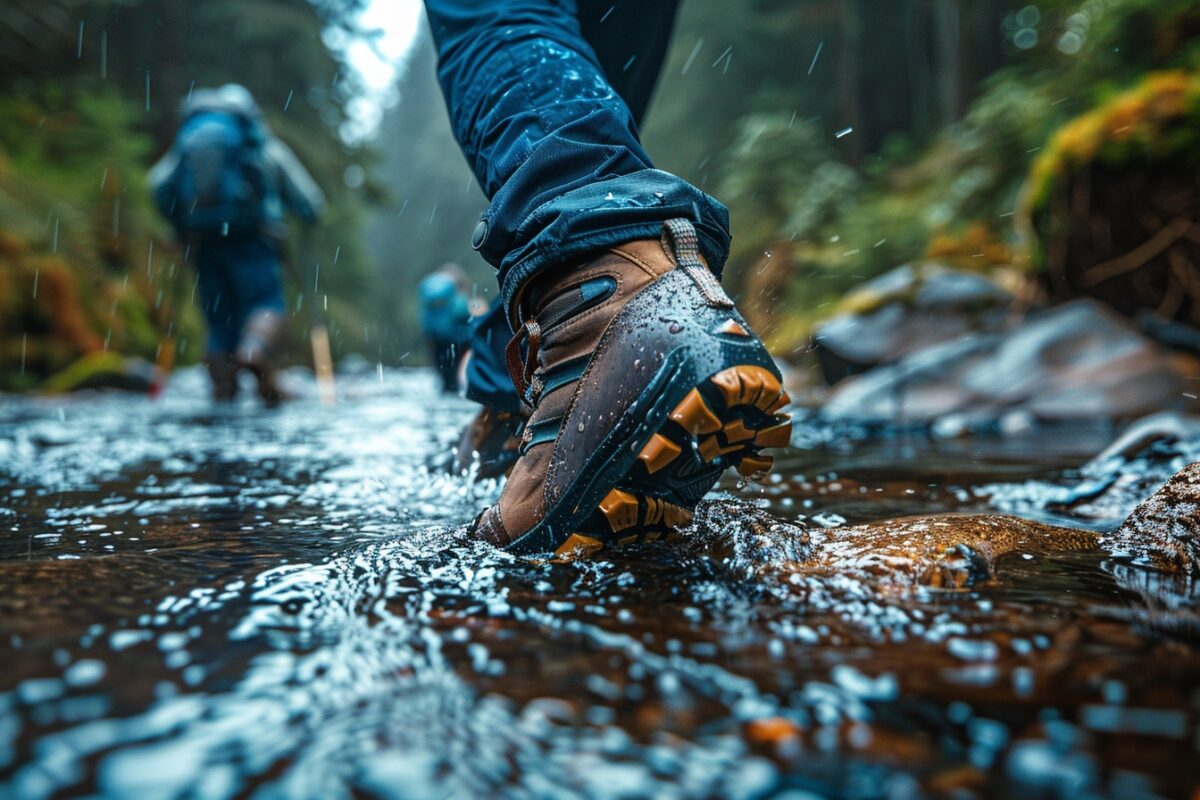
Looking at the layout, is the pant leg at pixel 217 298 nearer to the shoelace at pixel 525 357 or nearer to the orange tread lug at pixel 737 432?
the shoelace at pixel 525 357

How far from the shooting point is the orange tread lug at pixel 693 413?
1.02m

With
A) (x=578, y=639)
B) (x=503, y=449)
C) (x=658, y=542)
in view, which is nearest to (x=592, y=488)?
(x=658, y=542)

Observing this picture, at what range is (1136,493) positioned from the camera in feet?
5.13

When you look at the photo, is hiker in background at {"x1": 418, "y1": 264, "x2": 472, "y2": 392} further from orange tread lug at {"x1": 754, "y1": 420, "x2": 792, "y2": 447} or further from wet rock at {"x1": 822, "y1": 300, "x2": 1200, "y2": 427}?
orange tread lug at {"x1": 754, "y1": 420, "x2": 792, "y2": 447}

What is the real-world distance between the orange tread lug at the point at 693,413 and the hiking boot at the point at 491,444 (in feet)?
2.60

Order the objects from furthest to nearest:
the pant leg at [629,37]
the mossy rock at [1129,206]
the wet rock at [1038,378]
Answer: the mossy rock at [1129,206] → the wet rock at [1038,378] → the pant leg at [629,37]

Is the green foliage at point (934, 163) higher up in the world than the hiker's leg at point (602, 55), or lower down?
higher up

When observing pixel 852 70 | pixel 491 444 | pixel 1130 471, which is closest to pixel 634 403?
pixel 491 444

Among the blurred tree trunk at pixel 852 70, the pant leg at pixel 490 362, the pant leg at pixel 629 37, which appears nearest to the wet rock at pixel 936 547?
the pant leg at pixel 490 362

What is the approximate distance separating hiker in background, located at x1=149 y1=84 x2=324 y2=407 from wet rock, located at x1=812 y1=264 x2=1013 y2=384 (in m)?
4.37

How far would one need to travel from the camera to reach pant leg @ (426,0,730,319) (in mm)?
1176

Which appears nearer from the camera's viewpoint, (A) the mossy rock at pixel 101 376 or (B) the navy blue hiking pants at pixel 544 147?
(B) the navy blue hiking pants at pixel 544 147

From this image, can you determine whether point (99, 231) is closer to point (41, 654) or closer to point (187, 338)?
point (187, 338)

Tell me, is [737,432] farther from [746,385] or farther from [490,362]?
[490,362]
